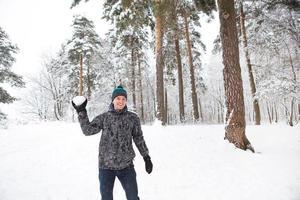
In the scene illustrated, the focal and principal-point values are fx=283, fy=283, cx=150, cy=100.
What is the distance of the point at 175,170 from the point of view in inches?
279

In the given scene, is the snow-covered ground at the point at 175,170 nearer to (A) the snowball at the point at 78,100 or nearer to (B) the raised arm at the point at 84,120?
(B) the raised arm at the point at 84,120

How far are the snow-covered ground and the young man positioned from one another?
1838mm

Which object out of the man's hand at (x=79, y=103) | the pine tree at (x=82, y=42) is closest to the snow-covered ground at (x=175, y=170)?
the man's hand at (x=79, y=103)

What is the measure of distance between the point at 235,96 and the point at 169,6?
15.0ft

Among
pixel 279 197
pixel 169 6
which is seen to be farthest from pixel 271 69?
pixel 279 197

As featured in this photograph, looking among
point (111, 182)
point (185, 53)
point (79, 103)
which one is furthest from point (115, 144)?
point (185, 53)

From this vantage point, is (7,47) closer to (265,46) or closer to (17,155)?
(17,155)

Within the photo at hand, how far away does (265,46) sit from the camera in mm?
19203

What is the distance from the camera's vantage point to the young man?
3893 millimetres

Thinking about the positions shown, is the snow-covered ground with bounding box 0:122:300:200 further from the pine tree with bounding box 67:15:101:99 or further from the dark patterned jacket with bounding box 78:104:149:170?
the pine tree with bounding box 67:15:101:99

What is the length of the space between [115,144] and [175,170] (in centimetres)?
354

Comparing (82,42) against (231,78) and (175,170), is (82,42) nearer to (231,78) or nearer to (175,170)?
(231,78)

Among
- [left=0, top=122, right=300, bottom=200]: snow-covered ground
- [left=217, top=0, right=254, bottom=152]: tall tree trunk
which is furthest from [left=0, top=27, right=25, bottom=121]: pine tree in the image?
[left=217, top=0, right=254, bottom=152]: tall tree trunk

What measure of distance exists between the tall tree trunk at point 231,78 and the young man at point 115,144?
5.41 m
